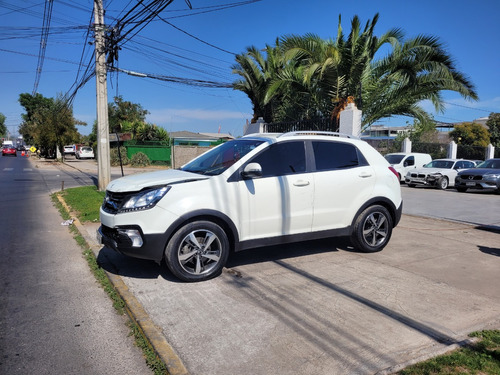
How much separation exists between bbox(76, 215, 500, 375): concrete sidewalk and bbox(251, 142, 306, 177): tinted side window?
134cm

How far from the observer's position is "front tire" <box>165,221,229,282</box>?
14.9 ft

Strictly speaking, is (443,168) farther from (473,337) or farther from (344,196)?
(473,337)

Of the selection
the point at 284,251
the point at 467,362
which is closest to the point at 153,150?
the point at 284,251

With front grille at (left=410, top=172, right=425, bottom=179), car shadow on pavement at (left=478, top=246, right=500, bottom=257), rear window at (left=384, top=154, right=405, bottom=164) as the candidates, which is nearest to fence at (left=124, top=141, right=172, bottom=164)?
rear window at (left=384, top=154, right=405, bottom=164)

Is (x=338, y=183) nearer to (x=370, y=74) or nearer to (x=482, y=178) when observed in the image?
(x=370, y=74)

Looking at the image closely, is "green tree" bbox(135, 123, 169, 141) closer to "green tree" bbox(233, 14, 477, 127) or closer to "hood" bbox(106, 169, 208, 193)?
"green tree" bbox(233, 14, 477, 127)

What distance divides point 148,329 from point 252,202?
2032 millimetres

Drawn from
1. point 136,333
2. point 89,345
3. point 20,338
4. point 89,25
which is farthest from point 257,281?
point 89,25

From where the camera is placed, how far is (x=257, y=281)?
4.79 metres

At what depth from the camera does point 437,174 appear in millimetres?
17922

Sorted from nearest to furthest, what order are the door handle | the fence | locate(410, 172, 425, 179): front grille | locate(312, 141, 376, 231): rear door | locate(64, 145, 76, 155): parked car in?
the door handle, locate(312, 141, 376, 231): rear door, locate(410, 172, 425, 179): front grille, the fence, locate(64, 145, 76, 155): parked car

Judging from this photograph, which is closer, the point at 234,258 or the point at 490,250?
the point at 234,258

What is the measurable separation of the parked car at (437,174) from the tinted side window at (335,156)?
45.1 ft

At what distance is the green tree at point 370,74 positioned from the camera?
11398mm
